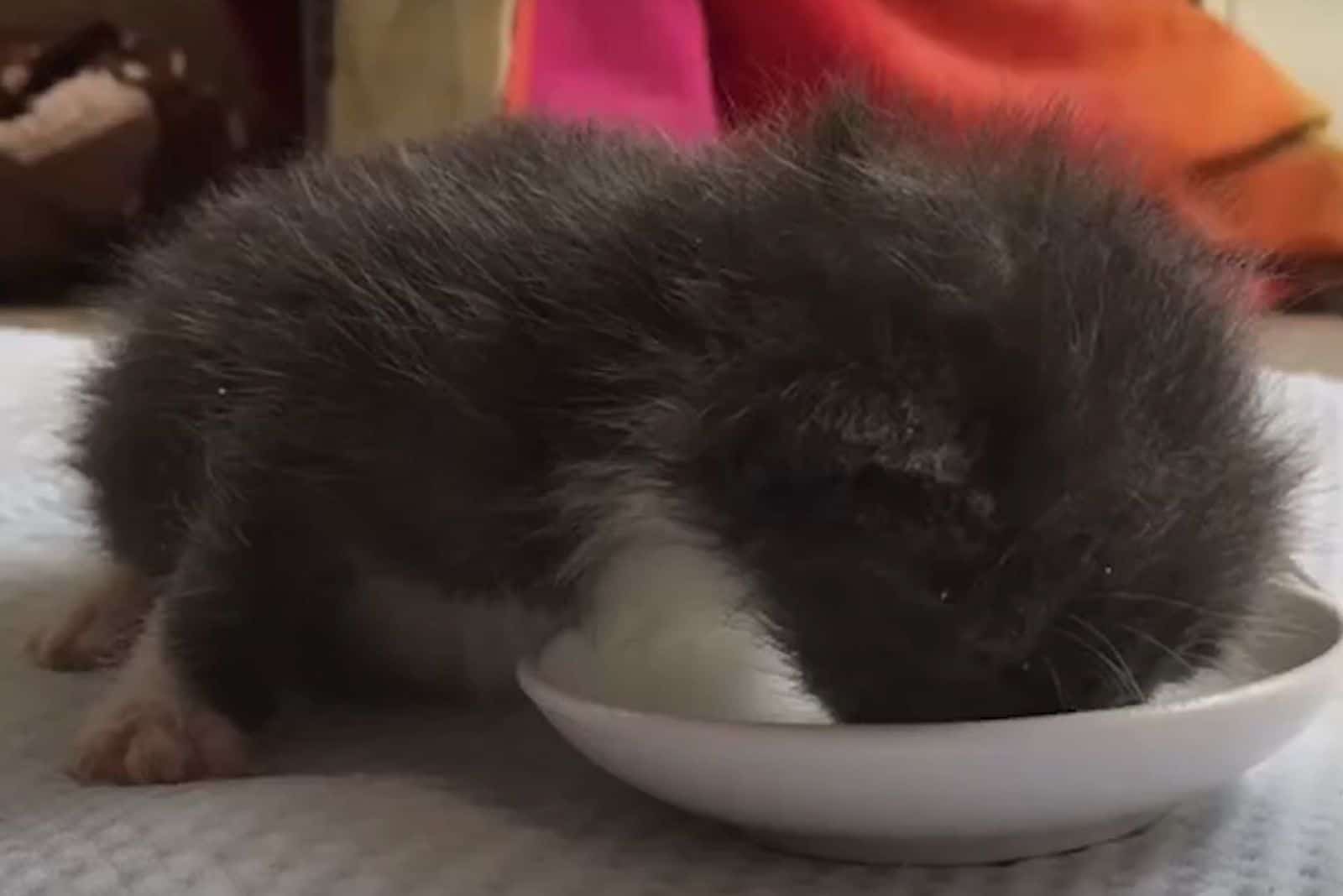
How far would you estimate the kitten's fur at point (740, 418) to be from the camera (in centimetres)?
44

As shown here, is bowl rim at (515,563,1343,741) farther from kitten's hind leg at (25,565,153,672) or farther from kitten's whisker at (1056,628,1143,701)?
kitten's hind leg at (25,565,153,672)

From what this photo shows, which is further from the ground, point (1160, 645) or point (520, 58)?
point (1160, 645)

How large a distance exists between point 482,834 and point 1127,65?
3.44ft

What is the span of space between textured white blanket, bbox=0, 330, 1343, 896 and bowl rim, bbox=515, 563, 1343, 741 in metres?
0.03

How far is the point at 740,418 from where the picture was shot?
45cm

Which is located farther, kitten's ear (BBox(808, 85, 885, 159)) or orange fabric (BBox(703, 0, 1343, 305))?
orange fabric (BBox(703, 0, 1343, 305))

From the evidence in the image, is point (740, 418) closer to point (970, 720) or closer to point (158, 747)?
point (970, 720)

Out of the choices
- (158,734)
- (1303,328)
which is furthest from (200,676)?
(1303,328)

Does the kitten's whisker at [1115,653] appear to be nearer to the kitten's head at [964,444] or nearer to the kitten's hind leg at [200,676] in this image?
the kitten's head at [964,444]

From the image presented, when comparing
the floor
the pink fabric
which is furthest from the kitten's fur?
the pink fabric

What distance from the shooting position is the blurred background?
1226mm

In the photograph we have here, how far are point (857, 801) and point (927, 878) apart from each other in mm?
34

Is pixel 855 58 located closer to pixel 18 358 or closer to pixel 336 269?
pixel 18 358

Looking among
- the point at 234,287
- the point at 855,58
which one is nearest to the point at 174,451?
the point at 234,287
